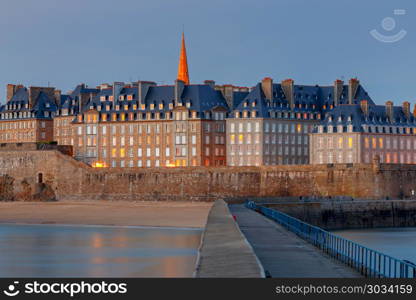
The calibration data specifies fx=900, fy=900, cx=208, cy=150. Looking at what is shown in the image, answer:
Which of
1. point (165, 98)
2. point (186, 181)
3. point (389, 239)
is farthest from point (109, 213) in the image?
point (165, 98)

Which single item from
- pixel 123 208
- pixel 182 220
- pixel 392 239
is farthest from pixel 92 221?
pixel 392 239

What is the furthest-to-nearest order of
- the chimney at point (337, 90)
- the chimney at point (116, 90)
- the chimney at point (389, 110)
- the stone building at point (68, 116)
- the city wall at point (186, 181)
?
1. the stone building at point (68, 116)
2. the chimney at point (116, 90)
3. the chimney at point (337, 90)
4. the chimney at point (389, 110)
5. the city wall at point (186, 181)

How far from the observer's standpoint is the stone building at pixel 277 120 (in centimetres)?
9138

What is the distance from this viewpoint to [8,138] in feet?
368

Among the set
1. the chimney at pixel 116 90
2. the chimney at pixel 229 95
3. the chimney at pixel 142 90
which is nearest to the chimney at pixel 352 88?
the chimney at pixel 229 95

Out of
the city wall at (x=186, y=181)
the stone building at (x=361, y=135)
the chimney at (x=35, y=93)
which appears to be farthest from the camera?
the chimney at (x=35, y=93)

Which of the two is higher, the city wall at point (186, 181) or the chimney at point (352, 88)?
the chimney at point (352, 88)

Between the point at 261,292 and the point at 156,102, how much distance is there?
3109 inches

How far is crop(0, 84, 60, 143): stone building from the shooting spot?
109m

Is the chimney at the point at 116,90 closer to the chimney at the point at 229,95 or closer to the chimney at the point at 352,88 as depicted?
the chimney at the point at 229,95

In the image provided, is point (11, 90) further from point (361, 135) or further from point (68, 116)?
point (361, 135)

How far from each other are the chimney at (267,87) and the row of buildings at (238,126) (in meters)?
0.10

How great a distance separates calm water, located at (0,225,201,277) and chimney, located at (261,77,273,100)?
43.7 m

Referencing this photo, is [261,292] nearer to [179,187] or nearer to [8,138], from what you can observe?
[179,187]
